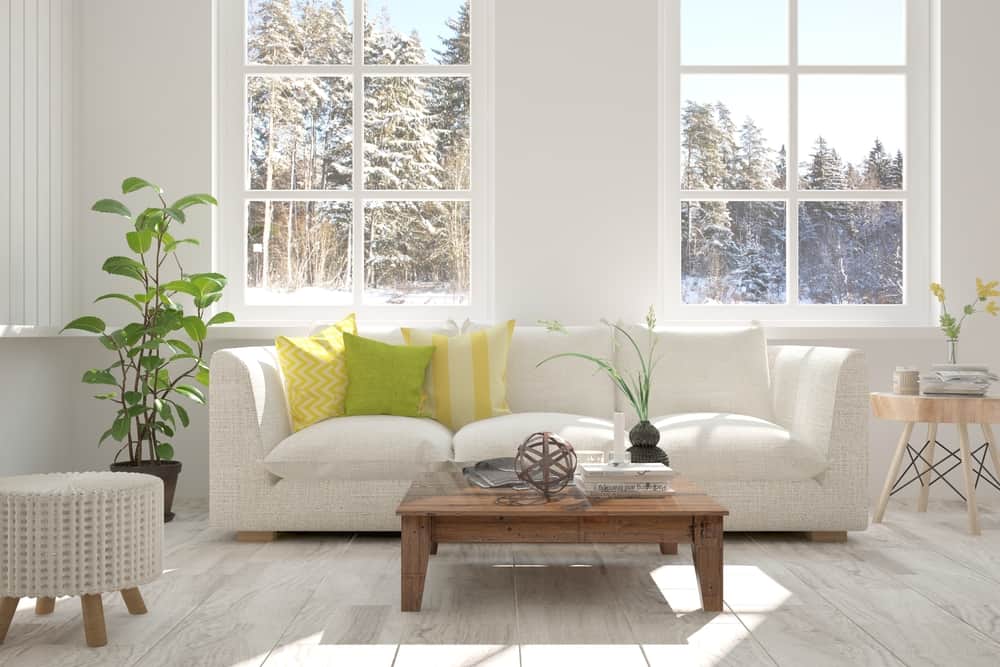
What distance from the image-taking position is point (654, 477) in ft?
9.32

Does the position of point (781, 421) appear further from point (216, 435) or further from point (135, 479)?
point (135, 479)

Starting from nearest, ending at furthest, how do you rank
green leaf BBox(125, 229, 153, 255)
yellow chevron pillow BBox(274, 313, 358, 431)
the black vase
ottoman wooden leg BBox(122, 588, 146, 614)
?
ottoman wooden leg BBox(122, 588, 146, 614) → the black vase → yellow chevron pillow BBox(274, 313, 358, 431) → green leaf BBox(125, 229, 153, 255)

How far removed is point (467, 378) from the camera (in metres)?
4.04

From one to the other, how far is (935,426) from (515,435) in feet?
6.30

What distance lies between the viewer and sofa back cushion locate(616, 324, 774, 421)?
412cm

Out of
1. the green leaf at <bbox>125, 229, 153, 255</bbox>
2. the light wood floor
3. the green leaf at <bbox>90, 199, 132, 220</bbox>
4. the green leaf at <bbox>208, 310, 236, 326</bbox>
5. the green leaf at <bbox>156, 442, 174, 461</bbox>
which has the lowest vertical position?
the light wood floor

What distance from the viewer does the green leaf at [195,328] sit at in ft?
13.7

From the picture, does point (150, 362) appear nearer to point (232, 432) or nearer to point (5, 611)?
point (232, 432)

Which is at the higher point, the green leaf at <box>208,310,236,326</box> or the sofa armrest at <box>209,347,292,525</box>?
the green leaf at <box>208,310,236,326</box>

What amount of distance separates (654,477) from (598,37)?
260 cm

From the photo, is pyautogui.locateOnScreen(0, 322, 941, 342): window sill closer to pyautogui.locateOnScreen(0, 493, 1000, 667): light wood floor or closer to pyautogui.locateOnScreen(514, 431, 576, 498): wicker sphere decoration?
pyautogui.locateOnScreen(0, 493, 1000, 667): light wood floor

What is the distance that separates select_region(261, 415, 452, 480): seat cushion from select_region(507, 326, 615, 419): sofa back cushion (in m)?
0.66

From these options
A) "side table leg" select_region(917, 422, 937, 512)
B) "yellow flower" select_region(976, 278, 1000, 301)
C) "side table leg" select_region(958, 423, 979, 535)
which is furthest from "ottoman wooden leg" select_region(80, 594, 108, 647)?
"yellow flower" select_region(976, 278, 1000, 301)

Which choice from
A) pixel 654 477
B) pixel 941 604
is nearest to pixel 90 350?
pixel 654 477
